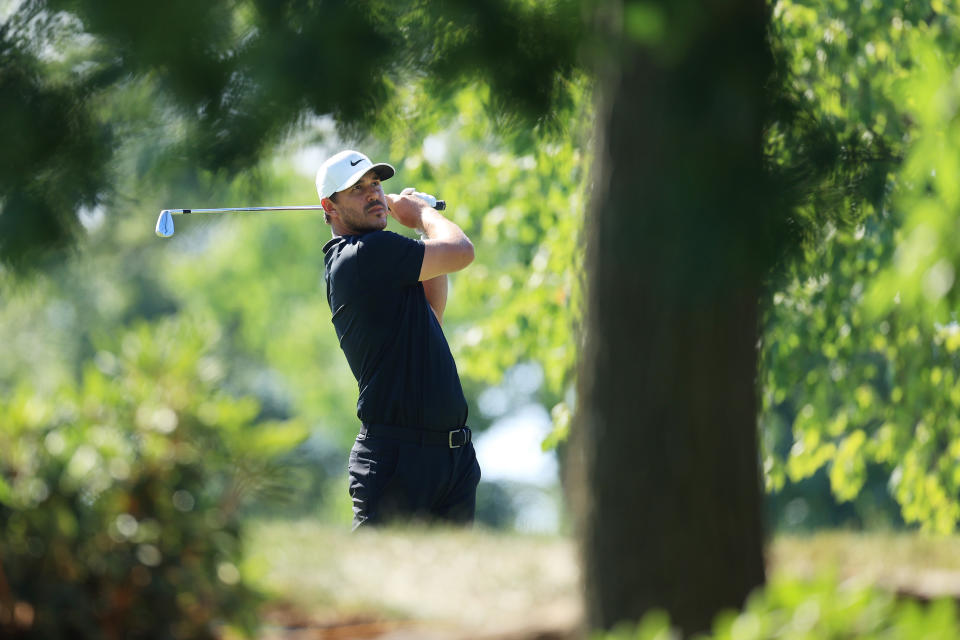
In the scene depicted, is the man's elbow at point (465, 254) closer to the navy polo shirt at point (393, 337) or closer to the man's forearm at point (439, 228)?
the man's forearm at point (439, 228)

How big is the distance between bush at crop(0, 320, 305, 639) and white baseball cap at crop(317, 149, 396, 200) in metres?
2.84

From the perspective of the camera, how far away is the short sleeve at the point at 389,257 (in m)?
5.51

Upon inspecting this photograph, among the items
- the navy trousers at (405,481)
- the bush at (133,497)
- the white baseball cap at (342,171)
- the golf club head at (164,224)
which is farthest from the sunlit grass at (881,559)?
the golf club head at (164,224)

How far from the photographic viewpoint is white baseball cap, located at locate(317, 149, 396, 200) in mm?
5680

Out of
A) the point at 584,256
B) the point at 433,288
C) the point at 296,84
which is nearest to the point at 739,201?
the point at 584,256

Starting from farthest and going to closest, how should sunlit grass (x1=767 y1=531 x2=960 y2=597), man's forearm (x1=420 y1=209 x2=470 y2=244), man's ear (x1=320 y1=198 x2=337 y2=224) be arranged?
man's ear (x1=320 y1=198 x2=337 y2=224)
man's forearm (x1=420 y1=209 x2=470 y2=244)
sunlit grass (x1=767 y1=531 x2=960 y2=597)

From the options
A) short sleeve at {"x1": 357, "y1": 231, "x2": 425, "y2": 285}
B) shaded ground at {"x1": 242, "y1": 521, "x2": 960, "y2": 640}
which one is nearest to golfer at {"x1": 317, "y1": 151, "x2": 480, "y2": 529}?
short sleeve at {"x1": 357, "y1": 231, "x2": 425, "y2": 285}

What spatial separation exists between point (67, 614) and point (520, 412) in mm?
27912

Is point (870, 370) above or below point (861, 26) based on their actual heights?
below

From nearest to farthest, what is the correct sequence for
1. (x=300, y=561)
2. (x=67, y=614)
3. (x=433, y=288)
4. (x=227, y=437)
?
1. (x=67, y=614)
2. (x=227, y=437)
3. (x=300, y=561)
4. (x=433, y=288)

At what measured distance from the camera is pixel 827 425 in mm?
7781

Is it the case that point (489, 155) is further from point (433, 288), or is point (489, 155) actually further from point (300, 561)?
point (300, 561)

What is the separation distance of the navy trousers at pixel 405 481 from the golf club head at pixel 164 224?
144cm

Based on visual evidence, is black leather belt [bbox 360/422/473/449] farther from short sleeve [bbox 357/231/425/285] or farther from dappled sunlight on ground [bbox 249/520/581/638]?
dappled sunlight on ground [bbox 249/520/581/638]
